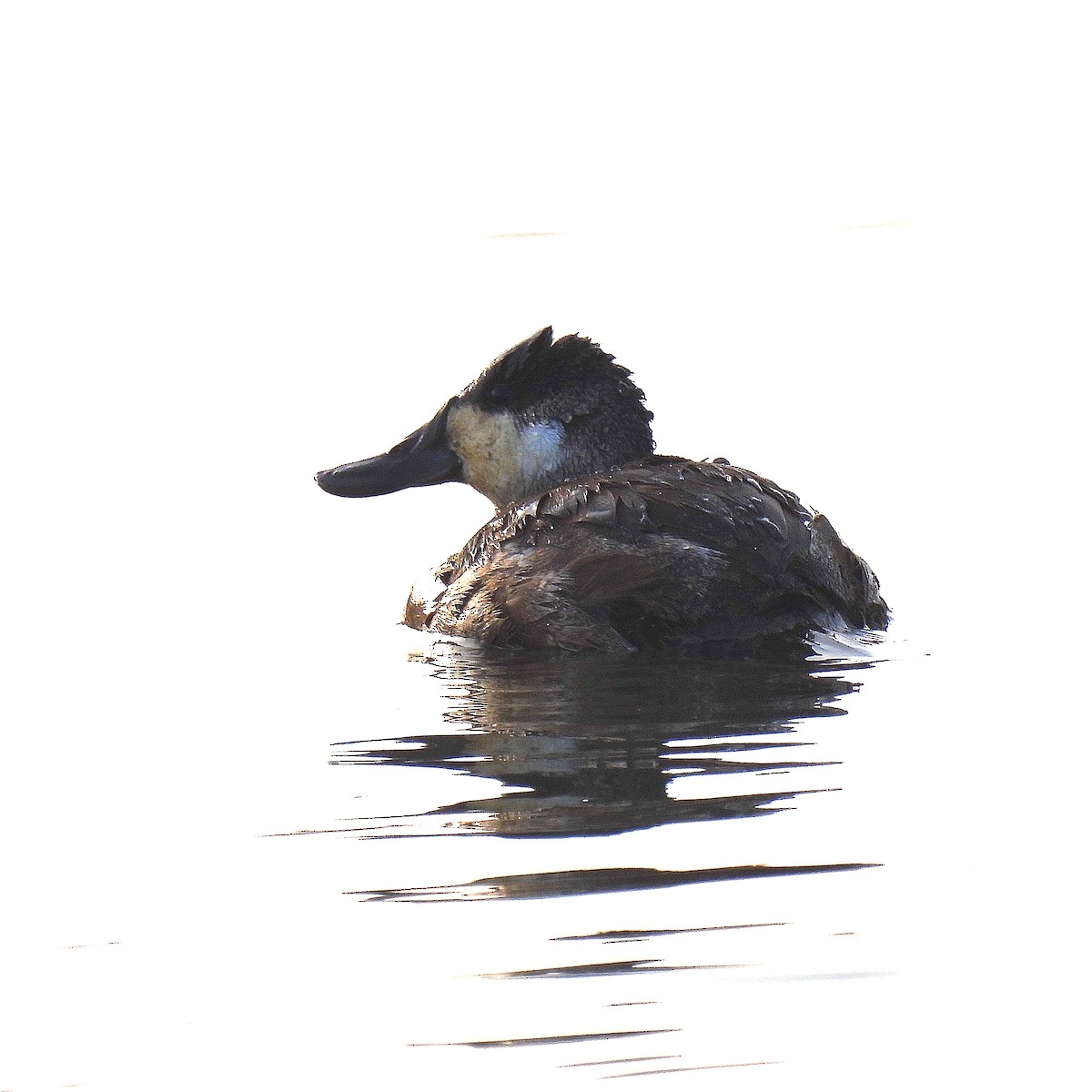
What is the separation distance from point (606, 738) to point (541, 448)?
2064 mm

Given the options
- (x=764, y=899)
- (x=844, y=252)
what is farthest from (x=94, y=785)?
(x=844, y=252)

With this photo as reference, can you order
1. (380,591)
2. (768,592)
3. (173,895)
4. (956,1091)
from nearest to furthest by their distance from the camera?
(956,1091) < (173,895) < (768,592) < (380,591)

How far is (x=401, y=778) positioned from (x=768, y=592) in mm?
1361

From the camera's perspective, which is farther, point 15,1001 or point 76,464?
point 76,464

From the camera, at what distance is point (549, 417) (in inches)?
251

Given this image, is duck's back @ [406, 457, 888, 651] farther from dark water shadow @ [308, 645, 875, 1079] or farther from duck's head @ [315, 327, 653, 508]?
duck's head @ [315, 327, 653, 508]

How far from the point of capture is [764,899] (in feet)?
10.9

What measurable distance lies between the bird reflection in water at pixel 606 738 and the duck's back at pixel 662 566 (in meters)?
0.09

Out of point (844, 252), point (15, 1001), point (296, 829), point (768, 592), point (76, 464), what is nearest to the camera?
point (15, 1001)

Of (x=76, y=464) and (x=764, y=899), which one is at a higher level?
(x=76, y=464)

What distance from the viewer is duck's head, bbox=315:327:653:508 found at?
6.35 m

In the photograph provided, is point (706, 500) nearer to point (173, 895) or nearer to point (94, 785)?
point (94, 785)

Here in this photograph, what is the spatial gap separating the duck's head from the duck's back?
0.75 m

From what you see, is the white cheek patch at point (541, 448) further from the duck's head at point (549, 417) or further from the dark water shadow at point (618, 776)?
the dark water shadow at point (618, 776)
